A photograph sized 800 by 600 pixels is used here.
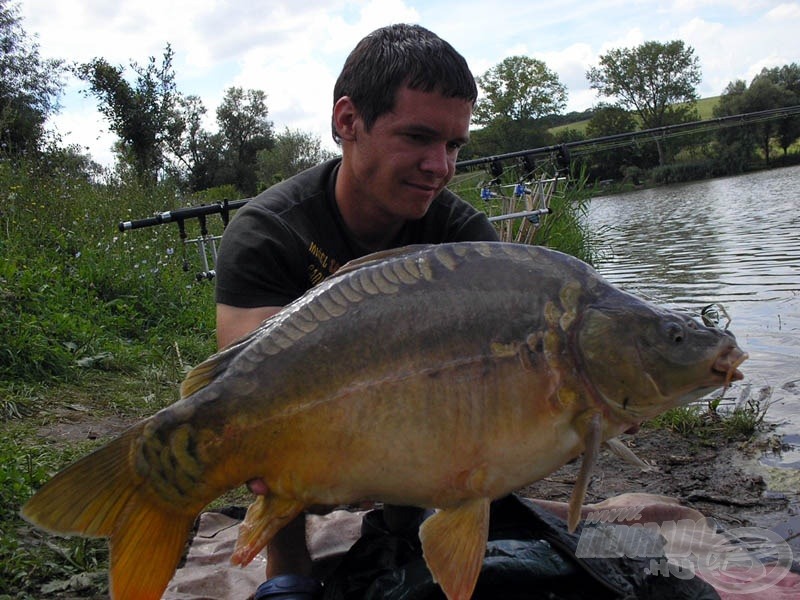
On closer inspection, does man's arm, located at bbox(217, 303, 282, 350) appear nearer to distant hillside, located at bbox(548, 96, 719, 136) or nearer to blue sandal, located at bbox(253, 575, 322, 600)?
blue sandal, located at bbox(253, 575, 322, 600)

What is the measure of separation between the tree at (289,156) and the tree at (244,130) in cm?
62

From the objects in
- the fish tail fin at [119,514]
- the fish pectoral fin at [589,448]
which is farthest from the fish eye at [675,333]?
the fish tail fin at [119,514]

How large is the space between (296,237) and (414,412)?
0.85 meters

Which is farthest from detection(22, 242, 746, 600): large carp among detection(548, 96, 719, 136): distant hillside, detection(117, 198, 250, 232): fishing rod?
detection(548, 96, 719, 136): distant hillside

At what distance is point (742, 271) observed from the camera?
715 cm

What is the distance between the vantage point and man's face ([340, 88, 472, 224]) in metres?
1.80

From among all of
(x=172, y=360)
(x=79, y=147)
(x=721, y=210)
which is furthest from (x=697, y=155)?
(x=172, y=360)

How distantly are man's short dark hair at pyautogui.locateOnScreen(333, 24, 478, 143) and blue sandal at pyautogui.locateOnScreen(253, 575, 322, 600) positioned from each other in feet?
3.60

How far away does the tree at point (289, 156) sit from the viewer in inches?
1332

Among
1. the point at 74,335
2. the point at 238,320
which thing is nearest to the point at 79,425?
the point at 74,335

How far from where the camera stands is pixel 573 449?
1218mm

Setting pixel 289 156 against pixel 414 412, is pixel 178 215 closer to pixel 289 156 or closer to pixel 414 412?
pixel 414 412

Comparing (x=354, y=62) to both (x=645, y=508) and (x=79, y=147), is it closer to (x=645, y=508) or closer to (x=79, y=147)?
(x=645, y=508)

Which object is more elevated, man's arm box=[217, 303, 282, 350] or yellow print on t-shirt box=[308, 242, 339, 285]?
yellow print on t-shirt box=[308, 242, 339, 285]
